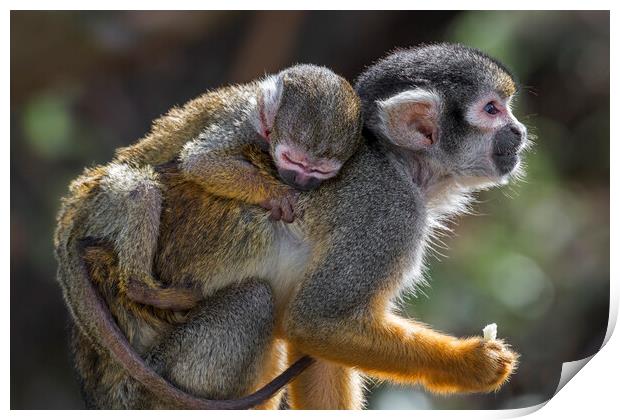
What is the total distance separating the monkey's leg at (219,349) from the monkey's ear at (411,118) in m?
0.93

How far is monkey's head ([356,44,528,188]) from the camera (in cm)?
411

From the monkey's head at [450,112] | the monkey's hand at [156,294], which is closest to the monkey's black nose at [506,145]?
the monkey's head at [450,112]

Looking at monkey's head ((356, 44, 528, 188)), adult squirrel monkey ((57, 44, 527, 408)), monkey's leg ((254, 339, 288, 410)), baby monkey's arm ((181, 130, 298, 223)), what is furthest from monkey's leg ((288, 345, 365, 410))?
monkey's head ((356, 44, 528, 188))

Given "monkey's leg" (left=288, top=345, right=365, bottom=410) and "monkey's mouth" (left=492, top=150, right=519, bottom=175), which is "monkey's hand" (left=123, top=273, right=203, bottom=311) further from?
"monkey's mouth" (left=492, top=150, right=519, bottom=175)

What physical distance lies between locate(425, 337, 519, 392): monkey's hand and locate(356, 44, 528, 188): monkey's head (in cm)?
79

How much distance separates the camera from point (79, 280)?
13.2 feet

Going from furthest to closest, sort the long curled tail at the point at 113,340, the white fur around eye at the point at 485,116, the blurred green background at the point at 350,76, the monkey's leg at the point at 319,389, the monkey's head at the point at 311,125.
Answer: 1. the blurred green background at the point at 350,76
2. the monkey's leg at the point at 319,389
3. the white fur around eye at the point at 485,116
4. the monkey's head at the point at 311,125
5. the long curled tail at the point at 113,340

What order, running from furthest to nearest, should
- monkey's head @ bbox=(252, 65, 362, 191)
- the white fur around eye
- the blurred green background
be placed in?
the blurred green background → the white fur around eye → monkey's head @ bbox=(252, 65, 362, 191)

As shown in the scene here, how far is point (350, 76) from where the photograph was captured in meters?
8.02

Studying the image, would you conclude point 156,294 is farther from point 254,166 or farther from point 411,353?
point 411,353

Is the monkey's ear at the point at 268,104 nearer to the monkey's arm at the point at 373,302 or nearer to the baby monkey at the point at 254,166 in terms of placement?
the baby monkey at the point at 254,166

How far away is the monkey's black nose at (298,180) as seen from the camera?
405 centimetres

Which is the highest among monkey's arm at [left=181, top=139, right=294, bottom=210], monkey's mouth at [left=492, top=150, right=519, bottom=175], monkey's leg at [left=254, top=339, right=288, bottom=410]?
monkey's mouth at [left=492, top=150, right=519, bottom=175]

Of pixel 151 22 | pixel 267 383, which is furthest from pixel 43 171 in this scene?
pixel 267 383
